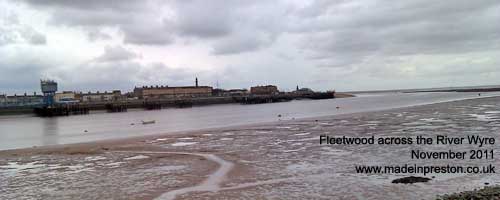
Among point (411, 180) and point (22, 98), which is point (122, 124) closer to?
point (411, 180)

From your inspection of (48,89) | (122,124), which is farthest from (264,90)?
(122,124)

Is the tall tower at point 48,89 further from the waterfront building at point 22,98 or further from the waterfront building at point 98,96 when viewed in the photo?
the waterfront building at point 98,96

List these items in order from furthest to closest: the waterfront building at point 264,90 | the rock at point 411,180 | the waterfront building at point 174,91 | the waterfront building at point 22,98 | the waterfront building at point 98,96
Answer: the waterfront building at point 264,90 → the waterfront building at point 174,91 → the waterfront building at point 98,96 → the waterfront building at point 22,98 → the rock at point 411,180

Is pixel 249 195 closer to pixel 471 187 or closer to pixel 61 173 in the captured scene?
pixel 471 187

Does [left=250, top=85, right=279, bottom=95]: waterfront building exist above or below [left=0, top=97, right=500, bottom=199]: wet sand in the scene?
above

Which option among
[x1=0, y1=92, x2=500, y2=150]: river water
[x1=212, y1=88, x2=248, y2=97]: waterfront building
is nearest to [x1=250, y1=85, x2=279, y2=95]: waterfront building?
[x1=212, y1=88, x2=248, y2=97]: waterfront building

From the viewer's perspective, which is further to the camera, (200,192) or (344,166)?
(344,166)

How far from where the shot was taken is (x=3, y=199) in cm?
1252

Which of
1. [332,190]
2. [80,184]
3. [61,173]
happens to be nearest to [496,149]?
[332,190]

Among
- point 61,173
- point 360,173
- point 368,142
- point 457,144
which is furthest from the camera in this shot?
point 368,142

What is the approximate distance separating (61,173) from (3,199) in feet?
13.6

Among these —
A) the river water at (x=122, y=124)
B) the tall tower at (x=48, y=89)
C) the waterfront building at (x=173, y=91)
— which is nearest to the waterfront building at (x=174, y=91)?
the waterfront building at (x=173, y=91)

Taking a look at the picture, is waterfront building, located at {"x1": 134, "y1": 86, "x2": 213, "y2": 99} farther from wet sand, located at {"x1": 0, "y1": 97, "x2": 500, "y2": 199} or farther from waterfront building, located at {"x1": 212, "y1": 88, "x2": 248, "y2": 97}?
wet sand, located at {"x1": 0, "y1": 97, "x2": 500, "y2": 199}

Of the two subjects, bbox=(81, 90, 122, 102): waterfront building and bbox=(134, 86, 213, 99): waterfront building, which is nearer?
bbox=(81, 90, 122, 102): waterfront building
